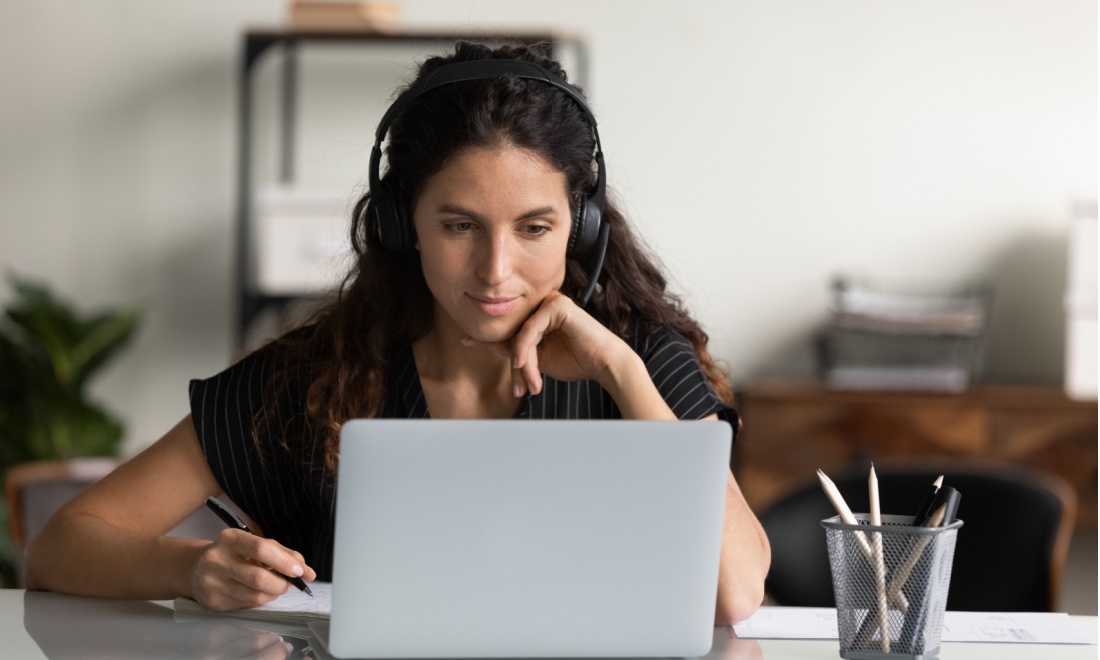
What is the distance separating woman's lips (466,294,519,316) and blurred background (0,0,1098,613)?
1700 millimetres

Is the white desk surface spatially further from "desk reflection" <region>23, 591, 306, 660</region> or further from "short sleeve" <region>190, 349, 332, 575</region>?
"short sleeve" <region>190, 349, 332, 575</region>

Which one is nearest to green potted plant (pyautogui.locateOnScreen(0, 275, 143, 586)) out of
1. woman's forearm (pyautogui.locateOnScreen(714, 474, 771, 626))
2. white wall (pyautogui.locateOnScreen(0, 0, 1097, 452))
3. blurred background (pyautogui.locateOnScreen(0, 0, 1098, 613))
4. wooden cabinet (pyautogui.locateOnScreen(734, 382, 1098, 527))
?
blurred background (pyautogui.locateOnScreen(0, 0, 1098, 613))

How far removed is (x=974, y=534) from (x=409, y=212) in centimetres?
90

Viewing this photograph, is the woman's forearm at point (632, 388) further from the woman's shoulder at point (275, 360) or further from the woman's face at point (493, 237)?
the woman's shoulder at point (275, 360)

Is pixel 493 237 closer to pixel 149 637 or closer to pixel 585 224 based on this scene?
pixel 585 224

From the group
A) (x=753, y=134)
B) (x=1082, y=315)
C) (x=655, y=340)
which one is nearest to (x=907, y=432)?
(x=1082, y=315)

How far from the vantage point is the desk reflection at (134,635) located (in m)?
A: 1.00

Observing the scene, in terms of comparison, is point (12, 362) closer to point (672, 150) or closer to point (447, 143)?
point (672, 150)

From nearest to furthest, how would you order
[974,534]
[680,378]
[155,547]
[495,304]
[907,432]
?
[155,547]
[495,304]
[680,378]
[974,534]
[907,432]

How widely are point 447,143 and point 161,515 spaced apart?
1.75 ft

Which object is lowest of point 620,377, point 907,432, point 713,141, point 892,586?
point 907,432

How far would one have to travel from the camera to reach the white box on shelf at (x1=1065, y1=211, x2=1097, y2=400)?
278cm

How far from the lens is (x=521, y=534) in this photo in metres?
0.88

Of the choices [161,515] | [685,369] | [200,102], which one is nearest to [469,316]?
[685,369]
